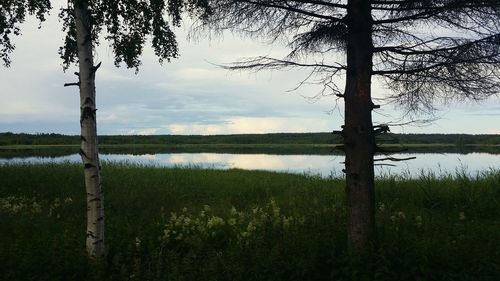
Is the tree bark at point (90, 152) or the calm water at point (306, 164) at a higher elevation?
the tree bark at point (90, 152)

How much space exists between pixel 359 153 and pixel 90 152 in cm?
404

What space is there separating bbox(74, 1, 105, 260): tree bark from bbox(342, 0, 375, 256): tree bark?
12.5 ft

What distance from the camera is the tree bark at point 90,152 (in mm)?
6645

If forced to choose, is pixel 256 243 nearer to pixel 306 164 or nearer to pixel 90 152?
pixel 90 152

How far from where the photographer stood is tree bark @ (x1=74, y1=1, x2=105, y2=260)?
262 inches

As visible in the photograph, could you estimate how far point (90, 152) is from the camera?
6.64 metres

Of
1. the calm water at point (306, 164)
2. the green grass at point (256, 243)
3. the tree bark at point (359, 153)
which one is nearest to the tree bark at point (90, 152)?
the green grass at point (256, 243)

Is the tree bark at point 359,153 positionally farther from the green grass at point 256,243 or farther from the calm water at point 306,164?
the calm water at point 306,164

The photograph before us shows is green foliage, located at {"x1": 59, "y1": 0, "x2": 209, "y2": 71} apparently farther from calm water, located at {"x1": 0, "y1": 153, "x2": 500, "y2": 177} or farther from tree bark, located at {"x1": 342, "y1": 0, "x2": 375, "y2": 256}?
calm water, located at {"x1": 0, "y1": 153, "x2": 500, "y2": 177}

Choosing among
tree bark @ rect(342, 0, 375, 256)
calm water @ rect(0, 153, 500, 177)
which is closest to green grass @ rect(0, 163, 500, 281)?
tree bark @ rect(342, 0, 375, 256)

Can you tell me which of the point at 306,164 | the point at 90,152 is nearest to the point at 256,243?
the point at 90,152

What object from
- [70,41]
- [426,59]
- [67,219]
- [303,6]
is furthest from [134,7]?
[426,59]

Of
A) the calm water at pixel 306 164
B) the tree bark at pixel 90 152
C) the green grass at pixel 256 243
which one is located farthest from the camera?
the calm water at pixel 306 164

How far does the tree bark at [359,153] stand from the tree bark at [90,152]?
12.5 feet
